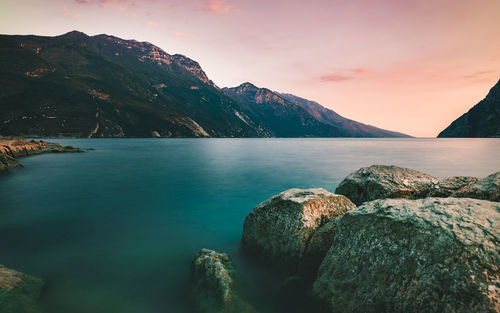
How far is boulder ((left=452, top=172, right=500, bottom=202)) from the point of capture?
5.65 metres

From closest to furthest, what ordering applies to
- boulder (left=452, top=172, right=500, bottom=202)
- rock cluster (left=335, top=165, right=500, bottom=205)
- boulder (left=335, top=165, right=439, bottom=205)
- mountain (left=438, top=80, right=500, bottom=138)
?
boulder (left=452, top=172, right=500, bottom=202) < rock cluster (left=335, top=165, right=500, bottom=205) < boulder (left=335, top=165, right=439, bottom=205) < mountain (left=438, top=80, right=500, bottom=138)

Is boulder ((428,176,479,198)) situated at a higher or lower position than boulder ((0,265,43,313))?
higher

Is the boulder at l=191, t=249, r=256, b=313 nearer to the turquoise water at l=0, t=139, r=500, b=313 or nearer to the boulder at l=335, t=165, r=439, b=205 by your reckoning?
the turquoise water at l=0, t=139, r=500, b=313

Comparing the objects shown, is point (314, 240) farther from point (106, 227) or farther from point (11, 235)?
point (11, 235)

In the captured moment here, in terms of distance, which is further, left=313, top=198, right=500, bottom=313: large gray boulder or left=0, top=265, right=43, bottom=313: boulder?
left=0, top=265, right=43, bottom=313: boulder

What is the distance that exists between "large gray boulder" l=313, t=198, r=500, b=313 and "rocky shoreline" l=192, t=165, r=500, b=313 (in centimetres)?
1

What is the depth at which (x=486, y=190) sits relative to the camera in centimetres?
580

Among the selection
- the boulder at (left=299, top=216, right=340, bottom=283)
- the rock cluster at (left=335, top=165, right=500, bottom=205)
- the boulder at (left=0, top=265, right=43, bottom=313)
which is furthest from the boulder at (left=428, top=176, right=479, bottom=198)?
the boulder at (left=0, top=265, right=43, bottom=313)

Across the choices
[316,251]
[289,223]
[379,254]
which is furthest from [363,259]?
[289,223]

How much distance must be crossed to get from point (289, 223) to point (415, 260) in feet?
9.90

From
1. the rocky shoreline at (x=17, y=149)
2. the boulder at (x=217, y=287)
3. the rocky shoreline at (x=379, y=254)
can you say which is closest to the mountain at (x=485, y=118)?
the rocky shoreline at (x=379, y=254)

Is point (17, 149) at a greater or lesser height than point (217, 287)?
greater

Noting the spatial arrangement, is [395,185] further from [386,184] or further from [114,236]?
[114,236]

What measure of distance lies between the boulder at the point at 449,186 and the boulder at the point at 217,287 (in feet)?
22.8
